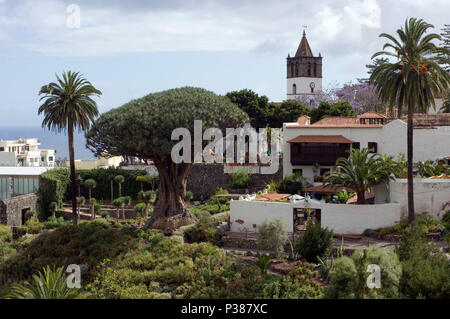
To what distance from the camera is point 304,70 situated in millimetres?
122312

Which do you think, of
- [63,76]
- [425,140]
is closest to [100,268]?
[63,76]

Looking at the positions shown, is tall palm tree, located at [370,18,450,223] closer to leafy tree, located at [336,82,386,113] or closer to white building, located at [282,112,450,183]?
white building, located at [282,112,450,183]

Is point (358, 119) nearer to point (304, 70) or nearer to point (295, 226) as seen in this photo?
point (295, 226)

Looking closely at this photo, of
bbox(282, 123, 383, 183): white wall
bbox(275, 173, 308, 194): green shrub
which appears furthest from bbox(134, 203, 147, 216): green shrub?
bbox(282, 123, 383, 183): white wall

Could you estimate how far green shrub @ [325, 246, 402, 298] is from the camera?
2472cm

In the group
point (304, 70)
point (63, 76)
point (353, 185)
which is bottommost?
point (353, 185)

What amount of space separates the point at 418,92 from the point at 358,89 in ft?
225

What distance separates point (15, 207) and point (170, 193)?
20861mm

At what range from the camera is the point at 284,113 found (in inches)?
3314

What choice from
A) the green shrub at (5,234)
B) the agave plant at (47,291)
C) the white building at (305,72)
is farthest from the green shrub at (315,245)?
the white building at (305,72)

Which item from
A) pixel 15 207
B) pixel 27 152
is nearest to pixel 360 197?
pixel 15 207

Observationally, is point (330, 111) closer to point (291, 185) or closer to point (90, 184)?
point (291, 185)

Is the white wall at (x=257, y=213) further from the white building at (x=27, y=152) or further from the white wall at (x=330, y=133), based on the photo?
the white building at (x=27, y=152)
